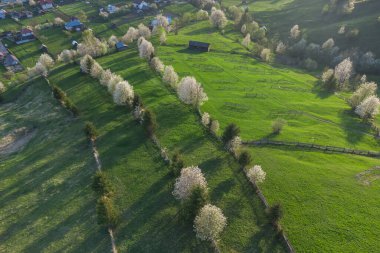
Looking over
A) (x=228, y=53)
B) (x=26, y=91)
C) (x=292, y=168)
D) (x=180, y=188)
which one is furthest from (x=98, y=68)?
(x=292, y=168)

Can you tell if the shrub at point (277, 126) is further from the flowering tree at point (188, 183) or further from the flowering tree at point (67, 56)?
the flowering tree at point (67, 56)

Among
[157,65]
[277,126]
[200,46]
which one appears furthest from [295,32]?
[277,126]

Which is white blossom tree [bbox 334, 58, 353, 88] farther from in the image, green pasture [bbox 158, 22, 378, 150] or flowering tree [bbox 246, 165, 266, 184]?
flowering tree [bbox 246, 165, 266, 184]

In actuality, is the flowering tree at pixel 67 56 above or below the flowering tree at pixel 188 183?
below

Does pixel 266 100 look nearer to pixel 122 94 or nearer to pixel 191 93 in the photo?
pixel 191 93

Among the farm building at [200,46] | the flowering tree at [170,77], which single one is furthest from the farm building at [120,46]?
the flowering tree at [170,77]
